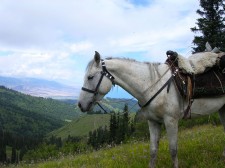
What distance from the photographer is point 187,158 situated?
328 inches

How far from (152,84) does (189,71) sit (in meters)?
1.02

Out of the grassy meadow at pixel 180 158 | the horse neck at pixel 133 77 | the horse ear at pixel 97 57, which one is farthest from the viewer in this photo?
the grassy meadow at pixel 180 158

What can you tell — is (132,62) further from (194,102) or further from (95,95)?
(194,102)

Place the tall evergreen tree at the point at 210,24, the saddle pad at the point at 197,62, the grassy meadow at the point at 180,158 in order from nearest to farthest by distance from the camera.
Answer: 1. the saddle pad at the point at 197,62
2. the grassy meadow at the point at 180,158
3. the tall evergreen tree at the point at 210,24

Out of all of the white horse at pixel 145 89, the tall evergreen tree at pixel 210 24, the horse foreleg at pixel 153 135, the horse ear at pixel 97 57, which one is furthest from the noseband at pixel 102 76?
the tall evergreen tree at pixel 210 24

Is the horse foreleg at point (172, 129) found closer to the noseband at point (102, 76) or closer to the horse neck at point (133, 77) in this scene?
the horse neck at point (133, 77)

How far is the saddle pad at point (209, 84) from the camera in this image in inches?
294

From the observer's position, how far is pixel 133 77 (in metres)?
7.23

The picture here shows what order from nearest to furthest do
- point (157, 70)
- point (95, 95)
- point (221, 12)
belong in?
1. point (95, 95)
2. point (157, 70)
3. point (221, 12)

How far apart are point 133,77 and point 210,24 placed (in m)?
36.8

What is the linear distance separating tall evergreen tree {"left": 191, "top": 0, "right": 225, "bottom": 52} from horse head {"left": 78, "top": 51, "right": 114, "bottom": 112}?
34.7m

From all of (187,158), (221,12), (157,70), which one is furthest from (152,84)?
(221,12)

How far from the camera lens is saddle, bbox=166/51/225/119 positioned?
722 centimetres

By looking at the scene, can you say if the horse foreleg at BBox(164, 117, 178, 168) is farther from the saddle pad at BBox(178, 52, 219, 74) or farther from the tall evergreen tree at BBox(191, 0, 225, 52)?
the tall evergreen tree at BBox(191, 0, 225, 52)
